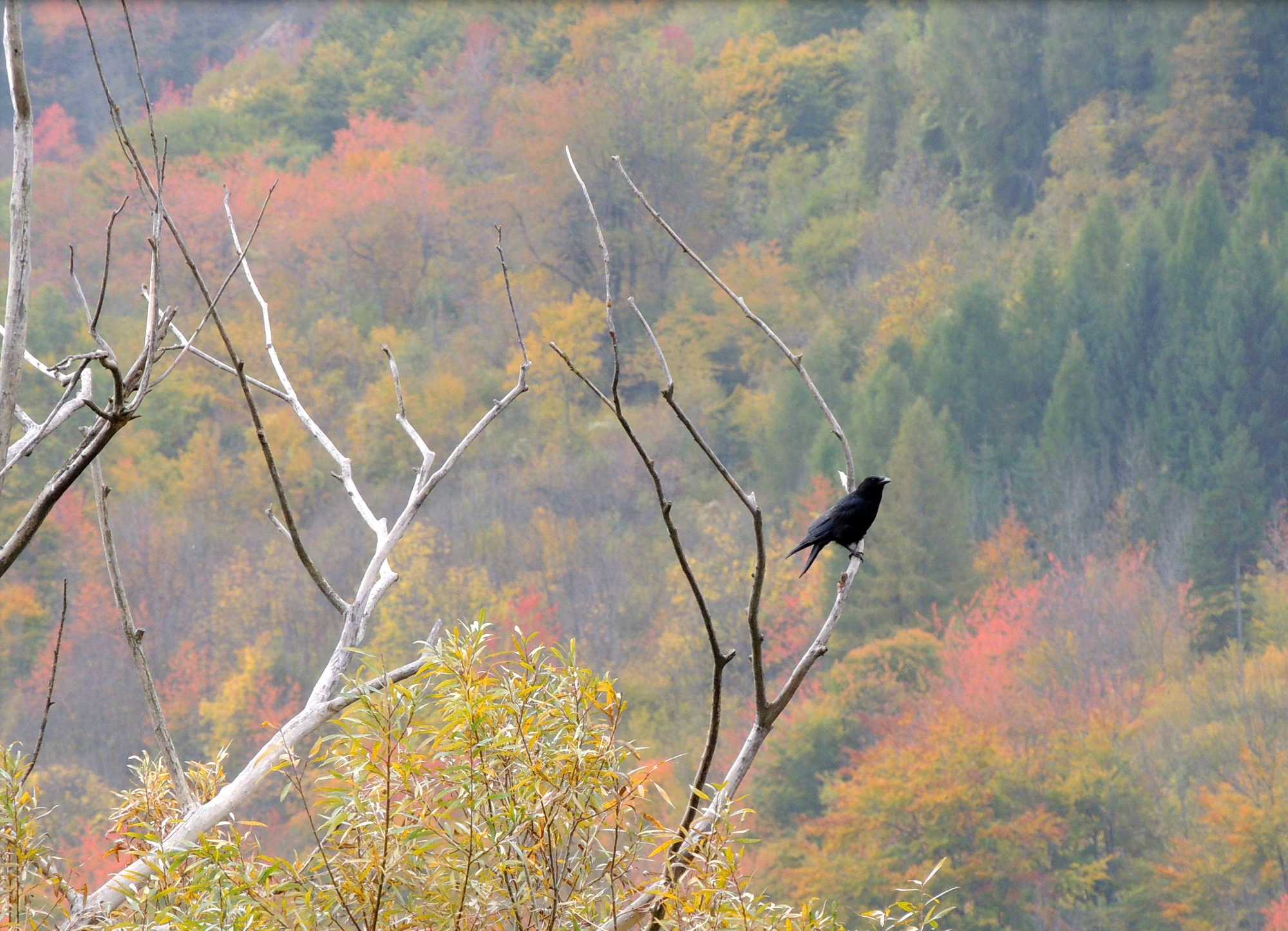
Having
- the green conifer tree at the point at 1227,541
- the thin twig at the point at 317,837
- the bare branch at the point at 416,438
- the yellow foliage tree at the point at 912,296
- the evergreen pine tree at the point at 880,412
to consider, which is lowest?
the green conifer tree at the point at 1227,541

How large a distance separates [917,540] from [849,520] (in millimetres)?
26574

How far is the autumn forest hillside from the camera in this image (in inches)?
979

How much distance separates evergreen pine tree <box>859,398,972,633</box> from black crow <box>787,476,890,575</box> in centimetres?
2460

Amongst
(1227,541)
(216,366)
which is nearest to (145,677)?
(216,366)

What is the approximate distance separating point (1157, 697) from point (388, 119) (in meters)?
32.8

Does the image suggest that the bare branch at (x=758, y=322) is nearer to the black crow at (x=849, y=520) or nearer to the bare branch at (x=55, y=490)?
the bare branch at (x=55, y=490)

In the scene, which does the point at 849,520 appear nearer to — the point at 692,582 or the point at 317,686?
the point at 317,686

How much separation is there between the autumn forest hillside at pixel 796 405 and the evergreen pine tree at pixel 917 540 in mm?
96

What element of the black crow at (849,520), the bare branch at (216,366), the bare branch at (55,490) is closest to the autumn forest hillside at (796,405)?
the black crow at (849,520)

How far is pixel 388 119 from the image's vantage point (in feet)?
157

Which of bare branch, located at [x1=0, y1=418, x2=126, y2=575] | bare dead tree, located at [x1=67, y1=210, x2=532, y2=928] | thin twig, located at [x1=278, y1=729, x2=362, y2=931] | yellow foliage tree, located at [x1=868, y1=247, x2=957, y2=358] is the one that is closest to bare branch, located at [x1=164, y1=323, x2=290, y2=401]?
bare dead tree, located at [x1=67, y1=210, x2=532, y2=928]

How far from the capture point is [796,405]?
35594mm

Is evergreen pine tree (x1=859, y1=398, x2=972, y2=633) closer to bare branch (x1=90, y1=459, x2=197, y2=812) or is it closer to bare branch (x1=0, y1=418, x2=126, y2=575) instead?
bare branch (x1=90, y1=459, x2=197, y2=812)

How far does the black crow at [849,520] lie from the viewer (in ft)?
13.1
